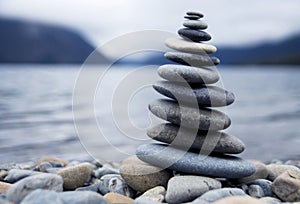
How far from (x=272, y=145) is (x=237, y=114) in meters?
4.90

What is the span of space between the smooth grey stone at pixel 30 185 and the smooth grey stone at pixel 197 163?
4.14 ft

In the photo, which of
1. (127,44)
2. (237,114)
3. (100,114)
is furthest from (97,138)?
(237,114)

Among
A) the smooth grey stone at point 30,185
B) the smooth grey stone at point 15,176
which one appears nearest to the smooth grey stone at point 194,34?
the smooth grey stone at point 30,185

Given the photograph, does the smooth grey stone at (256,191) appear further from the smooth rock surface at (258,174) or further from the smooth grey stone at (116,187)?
the smooth grey stone at (116,187)

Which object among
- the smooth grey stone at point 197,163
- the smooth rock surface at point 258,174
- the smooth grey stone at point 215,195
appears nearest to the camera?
the smooth grey stone at point 215,195

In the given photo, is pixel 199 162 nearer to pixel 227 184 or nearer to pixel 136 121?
pixel 227 184

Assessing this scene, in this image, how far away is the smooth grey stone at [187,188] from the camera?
409 centimetres

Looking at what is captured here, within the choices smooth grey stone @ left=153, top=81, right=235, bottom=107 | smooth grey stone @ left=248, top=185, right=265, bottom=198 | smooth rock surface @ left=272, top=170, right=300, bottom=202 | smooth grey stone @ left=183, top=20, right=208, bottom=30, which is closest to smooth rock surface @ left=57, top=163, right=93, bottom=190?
smooth grey stone @ left=153, top=81, right=235, bottom=107

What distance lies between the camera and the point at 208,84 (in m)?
4.92

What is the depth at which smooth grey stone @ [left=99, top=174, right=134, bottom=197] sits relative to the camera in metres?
→ 4.69

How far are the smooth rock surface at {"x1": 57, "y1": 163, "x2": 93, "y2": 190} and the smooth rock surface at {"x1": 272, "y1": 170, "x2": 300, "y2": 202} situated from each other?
226 cm

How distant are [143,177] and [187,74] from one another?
130cm

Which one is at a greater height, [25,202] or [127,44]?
[127,44]

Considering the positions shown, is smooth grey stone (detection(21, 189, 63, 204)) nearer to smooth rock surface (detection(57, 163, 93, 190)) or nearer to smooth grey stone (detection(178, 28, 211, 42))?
smooth rock surface (detection(57, 163, 93, 190))
